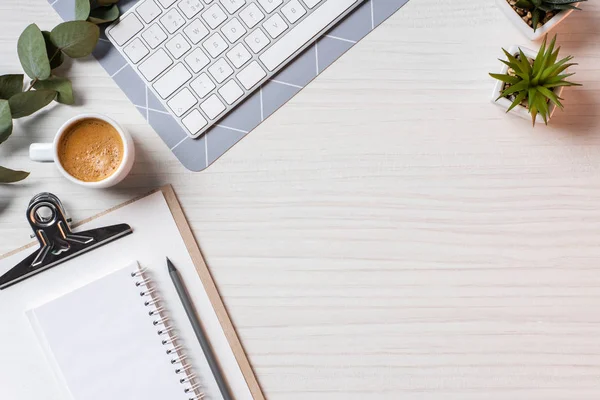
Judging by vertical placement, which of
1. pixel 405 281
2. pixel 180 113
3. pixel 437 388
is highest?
pixel 180 113

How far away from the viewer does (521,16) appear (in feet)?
2.23

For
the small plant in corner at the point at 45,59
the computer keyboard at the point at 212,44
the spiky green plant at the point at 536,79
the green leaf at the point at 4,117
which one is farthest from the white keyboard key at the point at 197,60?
the spiky green plant at the point at 536,79

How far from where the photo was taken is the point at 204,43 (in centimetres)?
69

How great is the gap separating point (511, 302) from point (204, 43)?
1.58 feet

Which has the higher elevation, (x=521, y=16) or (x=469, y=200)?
(x=521, y=16)

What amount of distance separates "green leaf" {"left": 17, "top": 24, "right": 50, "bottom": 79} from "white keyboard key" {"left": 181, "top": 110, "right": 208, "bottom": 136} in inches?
6.7

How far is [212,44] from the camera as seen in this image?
2.26ft

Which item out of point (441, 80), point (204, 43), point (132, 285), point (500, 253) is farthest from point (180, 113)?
point (500, 253)

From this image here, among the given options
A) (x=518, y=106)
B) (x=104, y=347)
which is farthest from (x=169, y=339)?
(x=518, y=106)

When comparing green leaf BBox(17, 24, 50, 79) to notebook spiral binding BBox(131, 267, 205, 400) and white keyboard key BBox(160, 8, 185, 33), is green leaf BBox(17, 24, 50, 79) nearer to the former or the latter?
white keyboard key BBox(160, 8, 185, 33)

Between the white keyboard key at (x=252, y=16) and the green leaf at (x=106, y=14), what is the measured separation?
15 centimetres

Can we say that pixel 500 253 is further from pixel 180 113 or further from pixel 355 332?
pixel 180 113

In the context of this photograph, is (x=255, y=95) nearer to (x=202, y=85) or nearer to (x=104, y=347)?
(x=202, y=85)

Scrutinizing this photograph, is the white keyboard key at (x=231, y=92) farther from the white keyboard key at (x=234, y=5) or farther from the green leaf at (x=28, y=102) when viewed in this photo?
the green leaf at (x=28, y=102)
